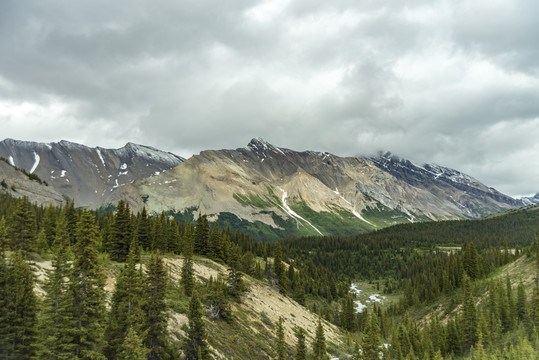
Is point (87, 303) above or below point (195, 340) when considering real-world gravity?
above

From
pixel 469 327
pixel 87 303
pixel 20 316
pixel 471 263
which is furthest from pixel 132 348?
pixel 471 263

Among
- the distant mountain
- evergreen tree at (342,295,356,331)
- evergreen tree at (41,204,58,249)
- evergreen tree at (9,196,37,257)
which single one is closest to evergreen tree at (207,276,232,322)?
evergreen tree at (9,196,37,257)

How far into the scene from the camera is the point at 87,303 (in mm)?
33719

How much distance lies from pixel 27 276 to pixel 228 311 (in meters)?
32.1

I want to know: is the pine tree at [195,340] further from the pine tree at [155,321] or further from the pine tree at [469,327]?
the pine tree at [469,327]

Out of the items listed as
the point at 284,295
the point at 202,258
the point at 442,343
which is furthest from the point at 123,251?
the point at 442,343

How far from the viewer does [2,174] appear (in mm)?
166750

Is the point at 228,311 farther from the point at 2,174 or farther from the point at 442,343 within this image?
the point at 2,174

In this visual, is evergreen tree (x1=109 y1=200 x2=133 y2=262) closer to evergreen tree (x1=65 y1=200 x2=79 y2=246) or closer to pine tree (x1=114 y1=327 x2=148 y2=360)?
evergreen tree (x1=65 y1=200 x2=79 y2=246)

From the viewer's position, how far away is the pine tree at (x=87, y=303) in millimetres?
32406

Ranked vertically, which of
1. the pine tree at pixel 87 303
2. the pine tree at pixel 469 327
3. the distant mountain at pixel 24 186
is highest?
the distant mountain at pixel 24 186

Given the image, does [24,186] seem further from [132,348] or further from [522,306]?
[522,306]

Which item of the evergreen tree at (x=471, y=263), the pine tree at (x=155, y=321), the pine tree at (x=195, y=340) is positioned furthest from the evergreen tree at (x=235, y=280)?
the evergreen tree at (x=471, y=263)

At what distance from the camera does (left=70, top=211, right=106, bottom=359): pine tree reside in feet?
106
